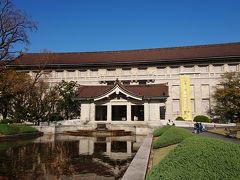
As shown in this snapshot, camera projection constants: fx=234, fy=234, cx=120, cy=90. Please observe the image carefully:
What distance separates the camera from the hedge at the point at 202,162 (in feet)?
13.7

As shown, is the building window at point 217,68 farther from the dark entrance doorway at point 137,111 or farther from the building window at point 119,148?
the building window at point 119,148

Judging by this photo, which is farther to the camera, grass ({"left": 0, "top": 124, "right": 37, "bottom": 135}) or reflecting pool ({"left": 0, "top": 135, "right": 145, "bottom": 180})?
grass ({"left": 0, "top": 124, "right": 37, "bottom": 135})

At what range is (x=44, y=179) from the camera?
→ 319 inches

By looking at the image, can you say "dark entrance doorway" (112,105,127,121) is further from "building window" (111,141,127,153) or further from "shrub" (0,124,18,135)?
"building window" (111,141,127,153)

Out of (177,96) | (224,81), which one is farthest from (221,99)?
(177,96)

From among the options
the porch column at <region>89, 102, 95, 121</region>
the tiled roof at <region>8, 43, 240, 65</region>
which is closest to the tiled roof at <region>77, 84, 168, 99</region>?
the porch column at <region>89, 102, 95, 121</region>

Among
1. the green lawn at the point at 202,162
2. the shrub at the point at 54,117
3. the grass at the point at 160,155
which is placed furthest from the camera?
the shrub at the point at 54,117

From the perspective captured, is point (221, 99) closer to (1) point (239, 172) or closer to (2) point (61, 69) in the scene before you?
(2) point (61, 69)

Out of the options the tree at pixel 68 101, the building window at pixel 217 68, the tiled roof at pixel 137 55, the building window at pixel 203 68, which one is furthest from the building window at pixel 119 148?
the building window at pixel 217 68

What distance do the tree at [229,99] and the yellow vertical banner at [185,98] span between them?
438 cm

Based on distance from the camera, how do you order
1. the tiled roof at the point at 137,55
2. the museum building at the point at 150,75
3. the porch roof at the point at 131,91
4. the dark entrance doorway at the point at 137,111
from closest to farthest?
the porch roof at the point at 131,91
the museum building at the point at 150,75
the dark entrance doorway at the point at 137,111
the tiled roof at the point at 137,55

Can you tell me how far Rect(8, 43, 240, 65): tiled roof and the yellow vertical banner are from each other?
4068 mm

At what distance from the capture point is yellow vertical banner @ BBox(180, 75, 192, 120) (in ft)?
138

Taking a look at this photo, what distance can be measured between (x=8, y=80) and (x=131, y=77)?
22873 millimetres
